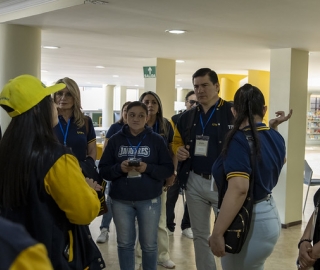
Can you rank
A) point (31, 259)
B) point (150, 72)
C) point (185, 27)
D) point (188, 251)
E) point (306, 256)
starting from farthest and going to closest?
point (150, 72) → point (188, 251) → point (185, 27) → point (306, 256) → point (31, 259)

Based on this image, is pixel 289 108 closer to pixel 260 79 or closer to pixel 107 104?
pixel 260 79

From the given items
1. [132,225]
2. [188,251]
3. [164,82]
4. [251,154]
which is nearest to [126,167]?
[132,225]

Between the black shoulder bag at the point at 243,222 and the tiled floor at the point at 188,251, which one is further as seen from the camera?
the tiled floor at the point at 188,251

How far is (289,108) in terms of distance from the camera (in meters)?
5.71

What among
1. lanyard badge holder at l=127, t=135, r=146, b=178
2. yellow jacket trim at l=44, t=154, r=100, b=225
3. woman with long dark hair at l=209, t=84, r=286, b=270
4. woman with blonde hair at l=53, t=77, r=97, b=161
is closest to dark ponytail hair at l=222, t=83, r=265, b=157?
woman with long dark hair at l=209, t=84, r=286, b=270

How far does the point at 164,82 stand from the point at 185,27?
10.1 ft

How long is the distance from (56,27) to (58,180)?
10.5ft

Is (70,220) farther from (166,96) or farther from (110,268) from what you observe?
(166,96)

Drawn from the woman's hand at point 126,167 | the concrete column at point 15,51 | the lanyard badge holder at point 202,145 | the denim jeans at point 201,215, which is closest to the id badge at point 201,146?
the lanyard badge holder at point 202,145

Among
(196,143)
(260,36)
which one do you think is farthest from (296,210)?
(196,143)

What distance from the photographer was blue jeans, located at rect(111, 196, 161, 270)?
3.10 meters

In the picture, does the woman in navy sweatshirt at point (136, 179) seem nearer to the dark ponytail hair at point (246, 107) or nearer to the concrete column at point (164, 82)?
the dark ponytail hair at point (246, 107)

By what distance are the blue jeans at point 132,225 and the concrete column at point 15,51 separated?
Result: 6.33 feet

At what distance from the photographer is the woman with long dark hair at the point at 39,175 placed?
63.4 inches
